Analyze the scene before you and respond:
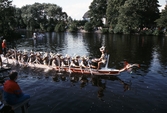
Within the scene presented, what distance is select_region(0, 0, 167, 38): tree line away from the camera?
6301cm

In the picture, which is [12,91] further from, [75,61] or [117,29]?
[117,29]

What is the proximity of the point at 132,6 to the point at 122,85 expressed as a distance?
6754 centimetres

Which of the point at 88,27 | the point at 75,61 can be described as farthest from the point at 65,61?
the point at 88,27

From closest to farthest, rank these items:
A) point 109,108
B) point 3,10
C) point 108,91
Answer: point 109,108 < point 108,91 < point 3,10

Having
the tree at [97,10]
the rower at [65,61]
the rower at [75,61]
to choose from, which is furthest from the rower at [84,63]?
the tree at [97,10]

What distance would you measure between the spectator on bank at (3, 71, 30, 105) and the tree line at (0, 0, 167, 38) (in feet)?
180

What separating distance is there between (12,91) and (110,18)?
3622 inches

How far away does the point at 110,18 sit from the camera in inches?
3770

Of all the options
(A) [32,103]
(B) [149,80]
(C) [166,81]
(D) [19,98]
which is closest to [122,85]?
(B) [149,80]

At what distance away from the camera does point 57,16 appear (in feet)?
455

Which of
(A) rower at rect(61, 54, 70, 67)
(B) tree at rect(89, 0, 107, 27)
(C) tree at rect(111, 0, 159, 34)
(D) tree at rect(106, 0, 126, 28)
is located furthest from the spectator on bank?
(B) tree at rect(89, 0, 107, 27)

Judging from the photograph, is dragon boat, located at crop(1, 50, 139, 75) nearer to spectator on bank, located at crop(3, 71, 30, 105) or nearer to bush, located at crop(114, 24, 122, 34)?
spectator on bank, located at crop(3, 71, 30, 105)

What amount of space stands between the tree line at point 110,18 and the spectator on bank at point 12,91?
54941 mm

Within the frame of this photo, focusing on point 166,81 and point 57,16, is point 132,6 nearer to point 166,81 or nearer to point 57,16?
point 166,81
